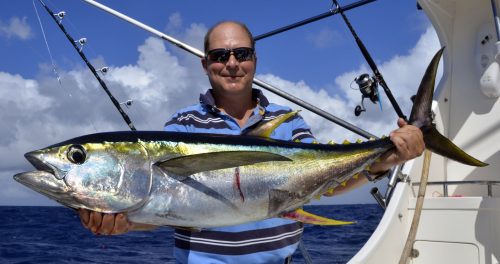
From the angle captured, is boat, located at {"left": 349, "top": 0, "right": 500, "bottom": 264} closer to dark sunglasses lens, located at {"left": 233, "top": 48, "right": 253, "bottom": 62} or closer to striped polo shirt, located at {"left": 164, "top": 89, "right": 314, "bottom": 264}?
striped polo shirt, located at {"left": 164, "top": 89, "right": 314, "bottom": 264}

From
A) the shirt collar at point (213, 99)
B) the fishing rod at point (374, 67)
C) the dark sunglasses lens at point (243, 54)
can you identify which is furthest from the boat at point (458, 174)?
the dark sunglasses lens at point (243, 54)

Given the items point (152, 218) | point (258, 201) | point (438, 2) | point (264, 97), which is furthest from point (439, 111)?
point (152, 218)

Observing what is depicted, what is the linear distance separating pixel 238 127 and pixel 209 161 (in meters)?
0.58

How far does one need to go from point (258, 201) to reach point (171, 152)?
1.30ft

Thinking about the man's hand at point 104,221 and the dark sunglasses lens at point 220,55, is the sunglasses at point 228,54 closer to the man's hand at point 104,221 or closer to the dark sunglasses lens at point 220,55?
the dark sunglasses lens at point 220,55

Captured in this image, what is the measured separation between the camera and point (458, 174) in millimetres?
Answer: 4641

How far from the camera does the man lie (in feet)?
7.33

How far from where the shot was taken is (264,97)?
8.55 feet

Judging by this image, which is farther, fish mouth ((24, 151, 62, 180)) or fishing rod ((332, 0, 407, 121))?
fishing rod ((332, 0, 407, 121))

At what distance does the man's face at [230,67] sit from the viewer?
7.88ft

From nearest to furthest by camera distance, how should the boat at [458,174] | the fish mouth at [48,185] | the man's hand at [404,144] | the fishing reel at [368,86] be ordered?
the fish mouth at [48,185] < the man's hand at [404,144] < the boat at [458,174] < the fishing reel at [368,86]

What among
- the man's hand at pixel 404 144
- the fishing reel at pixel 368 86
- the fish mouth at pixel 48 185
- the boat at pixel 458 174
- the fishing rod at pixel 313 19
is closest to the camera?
the fish mouth at pixel 48 185

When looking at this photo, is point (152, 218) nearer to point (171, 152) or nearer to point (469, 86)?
point (171, 152)

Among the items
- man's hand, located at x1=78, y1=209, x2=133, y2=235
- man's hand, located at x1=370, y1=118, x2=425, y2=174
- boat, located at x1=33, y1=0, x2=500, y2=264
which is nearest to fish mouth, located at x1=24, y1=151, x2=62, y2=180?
man's hand, located at x1=78, y1=209, x2=133, y2=235
